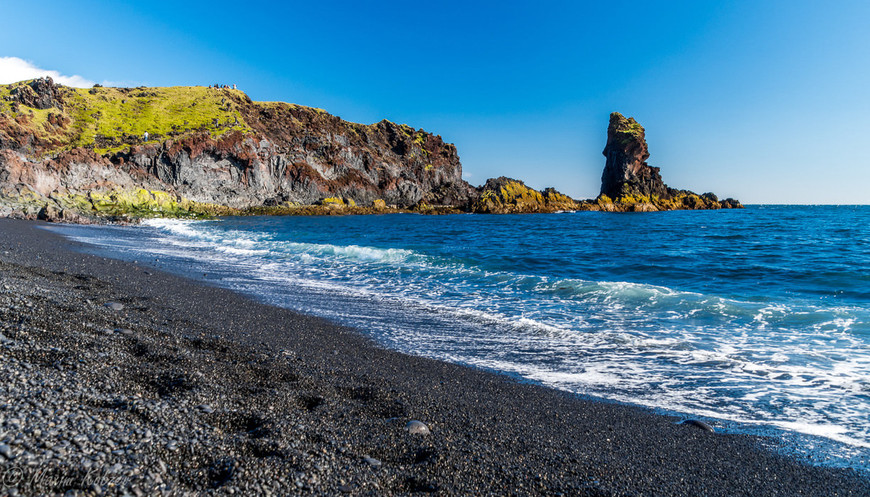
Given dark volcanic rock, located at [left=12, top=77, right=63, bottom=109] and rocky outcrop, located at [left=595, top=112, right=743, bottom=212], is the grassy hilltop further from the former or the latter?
rocky outcrop, located at [left=595, top=112, right=743, bottom=212]

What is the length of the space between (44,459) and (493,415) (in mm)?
3195

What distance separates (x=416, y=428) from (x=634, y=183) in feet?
386

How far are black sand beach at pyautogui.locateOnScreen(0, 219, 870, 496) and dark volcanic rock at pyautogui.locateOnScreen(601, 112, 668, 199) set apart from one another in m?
113

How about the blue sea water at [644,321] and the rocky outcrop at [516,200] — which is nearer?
the blue sea water at [644,321]

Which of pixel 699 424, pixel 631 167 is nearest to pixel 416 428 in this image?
pixel 699 424

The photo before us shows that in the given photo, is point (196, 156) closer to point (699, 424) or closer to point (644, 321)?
point (644, 321)

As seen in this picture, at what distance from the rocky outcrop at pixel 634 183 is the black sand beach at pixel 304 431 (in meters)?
108

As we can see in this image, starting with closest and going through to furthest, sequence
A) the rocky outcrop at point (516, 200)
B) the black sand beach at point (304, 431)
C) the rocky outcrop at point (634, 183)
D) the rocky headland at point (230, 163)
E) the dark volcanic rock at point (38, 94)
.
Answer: the black sand beach at point (304, 431) < the rocky headland at point (230, 163) < the dark volcanic rock at point (38, 94) < the rocky outcrop at point (516, 200) < the rocky outcrop at point (634, 183)

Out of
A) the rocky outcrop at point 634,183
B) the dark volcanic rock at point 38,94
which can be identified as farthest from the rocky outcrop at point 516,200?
the dark volcanic rock at point 38,94

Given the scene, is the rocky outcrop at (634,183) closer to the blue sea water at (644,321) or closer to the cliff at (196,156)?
the cliff at (196,156)

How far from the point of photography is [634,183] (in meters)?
107

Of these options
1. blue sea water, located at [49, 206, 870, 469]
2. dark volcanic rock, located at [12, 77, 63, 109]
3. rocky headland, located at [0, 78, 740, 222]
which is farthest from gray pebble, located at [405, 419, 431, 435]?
dark volcanic rock, located at [12, 77, 63, 109]

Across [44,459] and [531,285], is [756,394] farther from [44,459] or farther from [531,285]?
[531,285]

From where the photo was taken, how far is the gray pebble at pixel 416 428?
3352 millimetres
